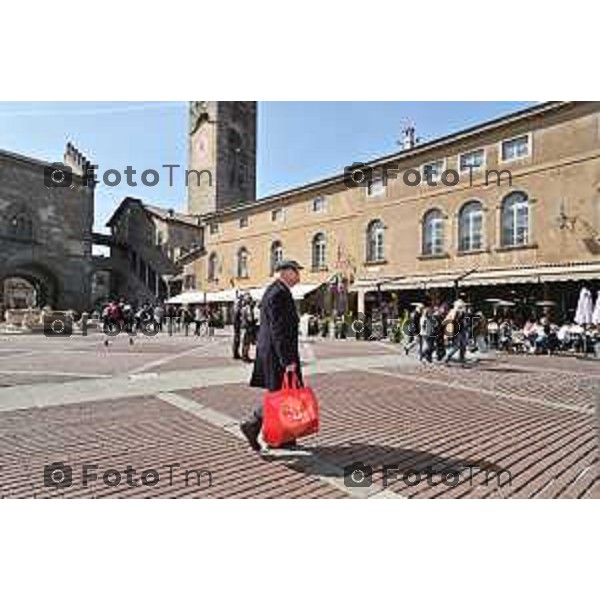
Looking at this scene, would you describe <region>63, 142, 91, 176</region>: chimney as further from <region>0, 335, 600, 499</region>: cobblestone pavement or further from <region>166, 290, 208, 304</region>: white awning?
<region>166, 290, 208, 304</region>: white awning

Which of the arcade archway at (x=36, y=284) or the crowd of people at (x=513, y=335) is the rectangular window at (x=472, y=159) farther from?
the arcade archway at (x=36, y=284)

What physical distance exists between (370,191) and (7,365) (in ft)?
50.9

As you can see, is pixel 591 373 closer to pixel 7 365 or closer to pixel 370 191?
pixel 7 365

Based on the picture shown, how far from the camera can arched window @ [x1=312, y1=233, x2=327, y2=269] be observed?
71.7 feet

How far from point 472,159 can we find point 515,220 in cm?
255


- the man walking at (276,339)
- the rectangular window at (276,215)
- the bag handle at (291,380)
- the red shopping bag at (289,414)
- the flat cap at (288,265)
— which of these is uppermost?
the rectangular window at (276,215)

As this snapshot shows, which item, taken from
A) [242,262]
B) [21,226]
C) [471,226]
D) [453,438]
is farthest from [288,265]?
[21,226]

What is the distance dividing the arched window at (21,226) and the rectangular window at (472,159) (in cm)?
2467

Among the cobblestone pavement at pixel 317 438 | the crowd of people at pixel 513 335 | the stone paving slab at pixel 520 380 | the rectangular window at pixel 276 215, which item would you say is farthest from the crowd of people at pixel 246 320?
the rectangular window at pixel 276 215

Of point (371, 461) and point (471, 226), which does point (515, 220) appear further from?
point (371, 461)

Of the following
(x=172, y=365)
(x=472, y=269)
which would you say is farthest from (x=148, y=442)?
(x=472, y=269)

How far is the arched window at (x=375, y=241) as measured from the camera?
840 inches

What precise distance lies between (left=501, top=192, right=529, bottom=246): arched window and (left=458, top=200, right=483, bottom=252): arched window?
2.62 feet

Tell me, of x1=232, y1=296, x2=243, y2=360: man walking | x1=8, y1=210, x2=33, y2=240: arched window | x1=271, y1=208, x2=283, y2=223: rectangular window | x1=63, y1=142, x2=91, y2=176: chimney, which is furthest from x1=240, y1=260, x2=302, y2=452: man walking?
x1=8, y1=210, x2=33, y2=240: arched window
